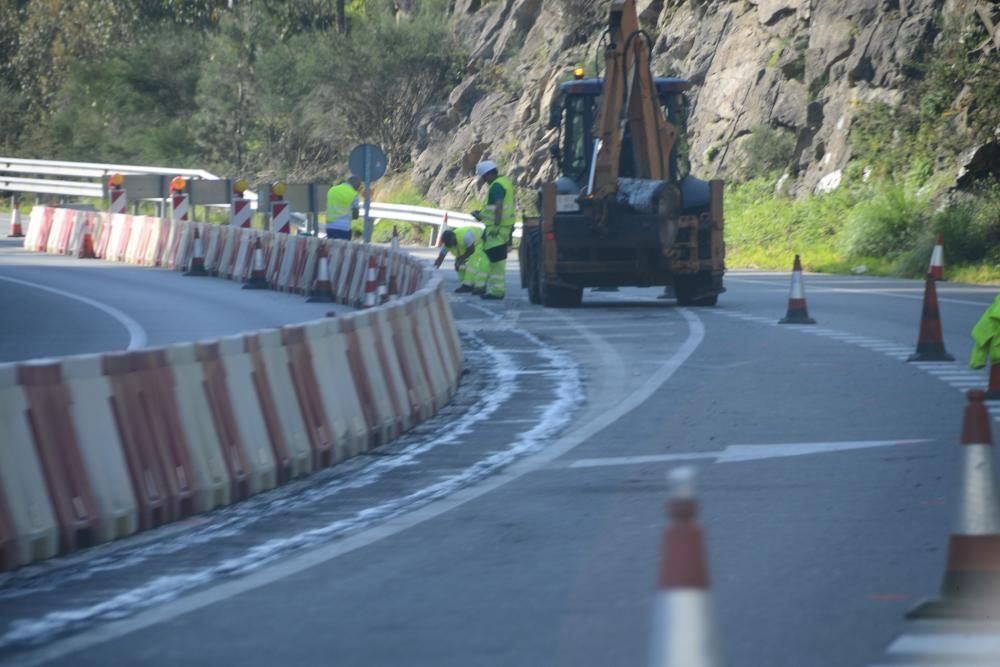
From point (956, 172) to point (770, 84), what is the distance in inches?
403

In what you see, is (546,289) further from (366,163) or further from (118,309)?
(118,309)

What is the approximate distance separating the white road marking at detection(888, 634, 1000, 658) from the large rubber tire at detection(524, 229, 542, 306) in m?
18.9

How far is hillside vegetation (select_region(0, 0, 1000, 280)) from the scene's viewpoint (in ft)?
121

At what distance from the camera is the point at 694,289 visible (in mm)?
24547

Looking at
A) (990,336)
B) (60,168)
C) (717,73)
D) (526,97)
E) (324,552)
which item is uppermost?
(717,73)

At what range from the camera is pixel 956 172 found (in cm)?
3625

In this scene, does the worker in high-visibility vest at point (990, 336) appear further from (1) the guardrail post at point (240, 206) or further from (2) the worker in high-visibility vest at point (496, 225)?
(1) the guardrail post at point (240, 206)

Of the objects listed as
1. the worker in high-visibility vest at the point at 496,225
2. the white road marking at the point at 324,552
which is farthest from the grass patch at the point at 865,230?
the white road marking at the point at 324,552

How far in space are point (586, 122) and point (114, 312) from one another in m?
6.72

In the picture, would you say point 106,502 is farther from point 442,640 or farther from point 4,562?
point 442,640

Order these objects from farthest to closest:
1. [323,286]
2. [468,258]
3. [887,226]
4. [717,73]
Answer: [717,73]
[887,226]
[468,258]
[323,286]

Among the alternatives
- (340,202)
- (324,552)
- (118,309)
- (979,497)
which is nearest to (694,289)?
(340,202)

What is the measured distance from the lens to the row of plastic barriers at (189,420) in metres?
8.18

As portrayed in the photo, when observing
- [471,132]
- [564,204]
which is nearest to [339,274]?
[564,204]
